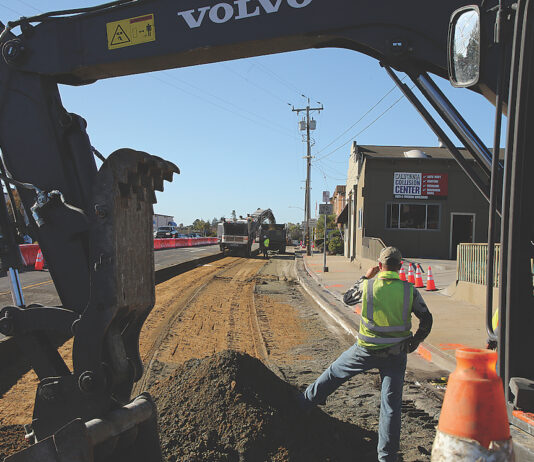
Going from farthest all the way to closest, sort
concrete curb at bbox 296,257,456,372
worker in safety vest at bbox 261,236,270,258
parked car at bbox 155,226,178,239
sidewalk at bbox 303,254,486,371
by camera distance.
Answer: parked car at bbox 155,226,178,239 → worker in safety vest at bbox 261,236,270,258 → sidewalk at bbox 303,254,486,371 → concrete curb at bbox 296,257,456,372

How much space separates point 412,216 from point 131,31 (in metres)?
26.3

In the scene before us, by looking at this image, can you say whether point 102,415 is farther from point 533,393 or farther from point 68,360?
point 68,360

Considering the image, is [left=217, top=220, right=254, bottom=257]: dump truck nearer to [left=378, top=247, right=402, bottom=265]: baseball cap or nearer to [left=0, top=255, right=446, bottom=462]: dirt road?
[left=0, top=255, right=446, bottom=462]: dirt road

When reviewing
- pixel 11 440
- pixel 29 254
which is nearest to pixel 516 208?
pixel 11 440

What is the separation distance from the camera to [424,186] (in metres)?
28.1

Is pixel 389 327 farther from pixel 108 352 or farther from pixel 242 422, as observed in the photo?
pixel 108 352

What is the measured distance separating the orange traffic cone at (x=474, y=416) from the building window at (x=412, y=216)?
26831 millimetres

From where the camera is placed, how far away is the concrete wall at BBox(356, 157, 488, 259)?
91.5ft

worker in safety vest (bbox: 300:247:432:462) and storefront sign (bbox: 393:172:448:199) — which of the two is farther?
storefront sign (bbox: 393:172:448:199)

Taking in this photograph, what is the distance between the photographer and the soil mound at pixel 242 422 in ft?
12.2

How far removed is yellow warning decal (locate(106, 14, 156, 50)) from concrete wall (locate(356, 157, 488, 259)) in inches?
998

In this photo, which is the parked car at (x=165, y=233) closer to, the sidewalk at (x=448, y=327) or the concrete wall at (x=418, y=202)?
the concrete wall at (x=418, y=202)

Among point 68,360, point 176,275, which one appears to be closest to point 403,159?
point 176,275

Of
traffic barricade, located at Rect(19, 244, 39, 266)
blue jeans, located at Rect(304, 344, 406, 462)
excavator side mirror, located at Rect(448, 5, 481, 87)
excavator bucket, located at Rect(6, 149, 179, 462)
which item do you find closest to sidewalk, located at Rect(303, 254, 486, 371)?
blue jeans, located at Rect(304, 344, 406, 462)
